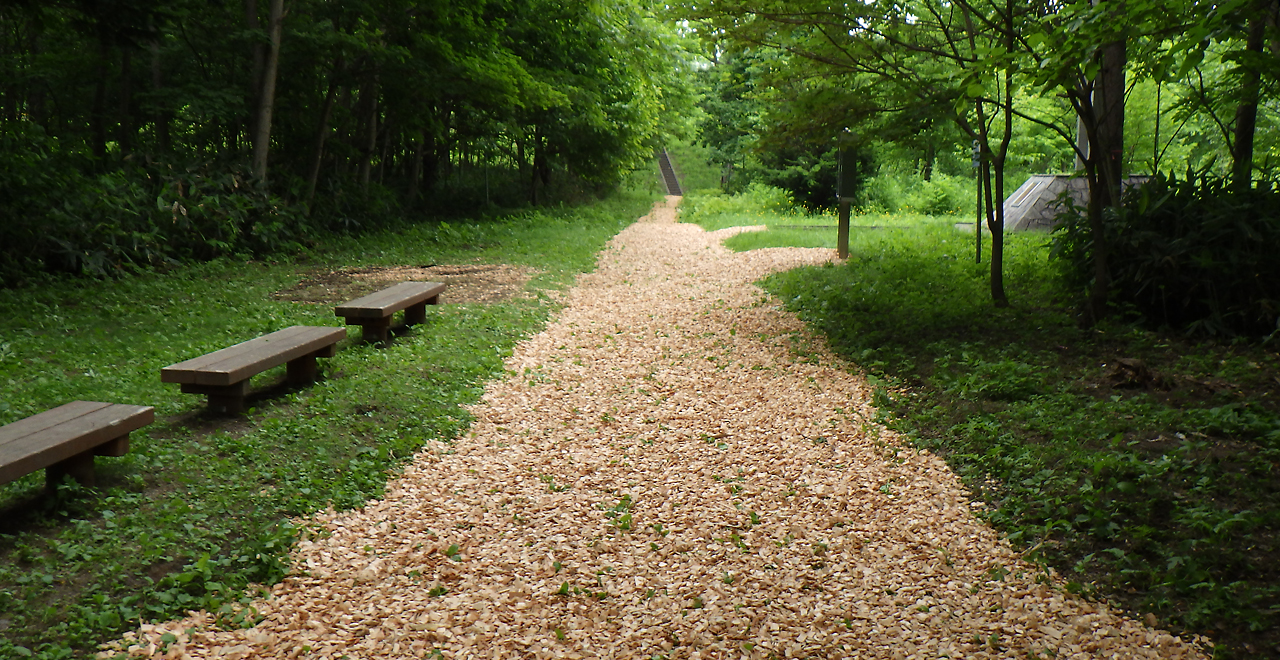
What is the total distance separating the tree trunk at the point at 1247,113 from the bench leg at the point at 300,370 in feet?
21.1

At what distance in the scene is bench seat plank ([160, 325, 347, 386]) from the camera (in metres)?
4.72

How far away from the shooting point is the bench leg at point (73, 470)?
372 cm

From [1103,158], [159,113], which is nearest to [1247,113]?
[1103,158]

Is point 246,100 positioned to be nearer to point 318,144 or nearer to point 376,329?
point 318,144

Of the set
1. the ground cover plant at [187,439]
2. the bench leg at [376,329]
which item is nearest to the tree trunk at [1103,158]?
the ground cover plant at [187,439]

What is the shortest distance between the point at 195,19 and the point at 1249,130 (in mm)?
14362

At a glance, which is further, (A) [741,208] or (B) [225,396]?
(A) [741,208]

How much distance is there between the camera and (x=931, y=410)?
5.54 metres

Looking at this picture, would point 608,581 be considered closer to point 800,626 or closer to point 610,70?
point 800,626

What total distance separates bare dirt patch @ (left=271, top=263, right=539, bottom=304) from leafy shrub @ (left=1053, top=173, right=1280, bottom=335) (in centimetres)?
667

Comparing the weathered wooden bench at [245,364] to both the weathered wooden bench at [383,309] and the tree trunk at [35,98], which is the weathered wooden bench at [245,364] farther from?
the tree trunk at [35,98]

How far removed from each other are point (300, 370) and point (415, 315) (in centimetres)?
233

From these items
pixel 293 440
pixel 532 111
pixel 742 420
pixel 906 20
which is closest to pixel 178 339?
pixel 293 440

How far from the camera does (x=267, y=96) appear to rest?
1250 centimetres
